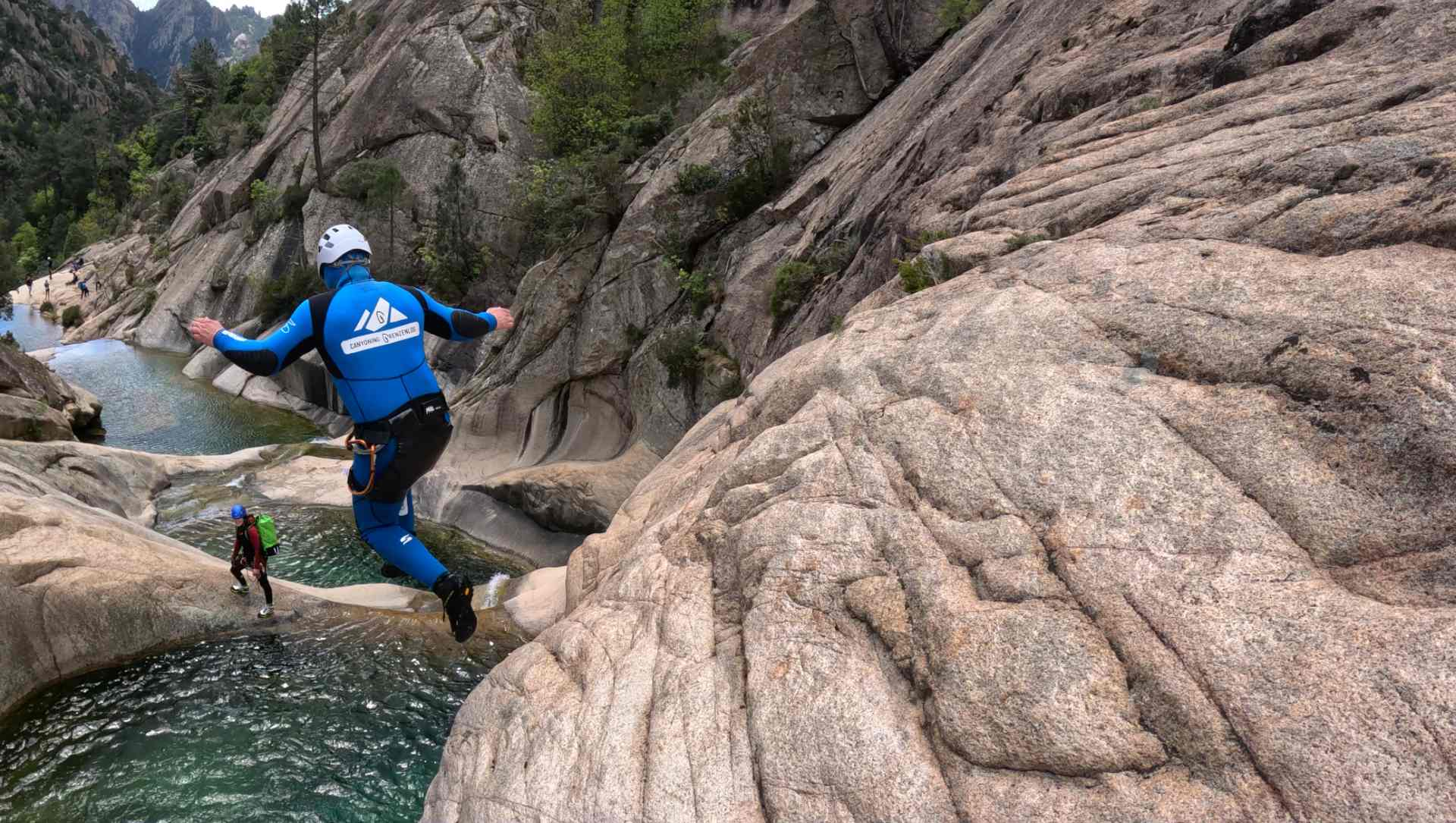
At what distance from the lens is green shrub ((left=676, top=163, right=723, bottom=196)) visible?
20391mm

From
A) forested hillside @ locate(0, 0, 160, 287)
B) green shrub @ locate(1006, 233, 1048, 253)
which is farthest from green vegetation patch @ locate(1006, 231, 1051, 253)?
forested hillside @ locate(0, 0, 160, 287)

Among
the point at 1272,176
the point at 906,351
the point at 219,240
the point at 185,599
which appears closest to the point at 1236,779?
the point at 906,351

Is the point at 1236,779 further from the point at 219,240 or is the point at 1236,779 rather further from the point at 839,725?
the point at 219,240

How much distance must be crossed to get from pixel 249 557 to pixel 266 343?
4.87 meters

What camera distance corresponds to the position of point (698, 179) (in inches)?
804

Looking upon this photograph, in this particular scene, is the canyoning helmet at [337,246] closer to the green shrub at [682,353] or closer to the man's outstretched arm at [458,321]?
the man's outstretched arm at [458,321]

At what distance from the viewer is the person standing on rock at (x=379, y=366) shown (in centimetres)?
695

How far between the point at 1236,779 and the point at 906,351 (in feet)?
14.7

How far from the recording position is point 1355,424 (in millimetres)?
4340

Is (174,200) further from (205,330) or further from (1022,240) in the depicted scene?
(1022,240)

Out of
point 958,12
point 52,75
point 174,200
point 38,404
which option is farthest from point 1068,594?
point 52,75

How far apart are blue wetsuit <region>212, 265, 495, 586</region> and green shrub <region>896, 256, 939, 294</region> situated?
5160 mm

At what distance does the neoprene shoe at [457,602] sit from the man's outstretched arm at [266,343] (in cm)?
274

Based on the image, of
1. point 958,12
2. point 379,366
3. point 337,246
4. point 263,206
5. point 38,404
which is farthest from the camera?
point 263,206
